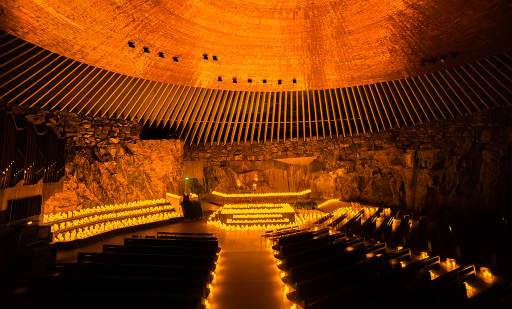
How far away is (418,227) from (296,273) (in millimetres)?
4129

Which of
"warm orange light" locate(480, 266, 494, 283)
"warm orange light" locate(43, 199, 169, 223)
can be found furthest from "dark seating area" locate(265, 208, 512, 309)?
"warm orange light" locate(43, 199, 169, 223)

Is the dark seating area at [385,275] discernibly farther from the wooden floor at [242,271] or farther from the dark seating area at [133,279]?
the dark seating area at [133,279]

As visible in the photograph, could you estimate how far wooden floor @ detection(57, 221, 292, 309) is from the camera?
3.53m

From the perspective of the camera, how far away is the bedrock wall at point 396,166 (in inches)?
369

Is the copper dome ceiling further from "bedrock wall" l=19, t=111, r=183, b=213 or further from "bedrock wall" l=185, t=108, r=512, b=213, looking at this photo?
"bedrock wall" l=185, t=108, r=512, b=213

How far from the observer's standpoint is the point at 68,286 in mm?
3090

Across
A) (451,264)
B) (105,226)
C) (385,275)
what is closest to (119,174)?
(105,226)

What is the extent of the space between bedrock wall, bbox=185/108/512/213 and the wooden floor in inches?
254

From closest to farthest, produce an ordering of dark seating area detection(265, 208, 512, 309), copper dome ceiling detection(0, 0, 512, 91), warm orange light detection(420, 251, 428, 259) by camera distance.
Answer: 1. dark seating area detection(265, 208, 512, 309)
2. warm orange light detection(420, 251, 428, 259)
3. copper dome ceiling detection(0, 0, 512, 91)

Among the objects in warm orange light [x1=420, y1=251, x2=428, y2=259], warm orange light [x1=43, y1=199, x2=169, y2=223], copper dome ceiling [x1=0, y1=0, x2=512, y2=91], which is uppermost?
copper dome ceiling [x1=0, y1=0, x2=512, y2=91]

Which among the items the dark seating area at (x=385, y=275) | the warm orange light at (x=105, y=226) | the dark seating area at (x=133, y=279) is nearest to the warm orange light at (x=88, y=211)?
the warm orange light at (x=105, y=226)

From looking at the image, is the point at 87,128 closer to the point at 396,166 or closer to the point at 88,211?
the point at 88,211

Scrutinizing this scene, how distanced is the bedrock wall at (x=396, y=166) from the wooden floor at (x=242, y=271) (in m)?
6.45

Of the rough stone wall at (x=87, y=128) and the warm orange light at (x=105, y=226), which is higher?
the rough stone wall at (x=87, y=128)
